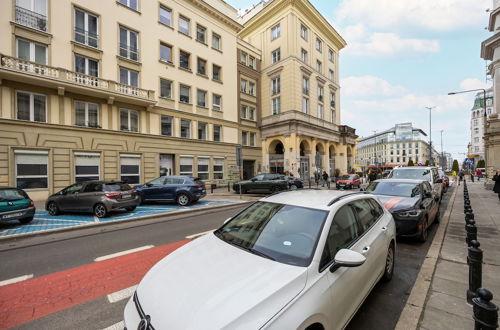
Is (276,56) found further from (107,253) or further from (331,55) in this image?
(107,253)

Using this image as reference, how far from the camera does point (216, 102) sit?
24.9 m

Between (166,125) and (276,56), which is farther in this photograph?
(276,56)

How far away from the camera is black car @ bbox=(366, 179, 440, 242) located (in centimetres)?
555

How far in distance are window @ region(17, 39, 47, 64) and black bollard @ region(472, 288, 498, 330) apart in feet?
68.2

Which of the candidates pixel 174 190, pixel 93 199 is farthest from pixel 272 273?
pixel 174 190

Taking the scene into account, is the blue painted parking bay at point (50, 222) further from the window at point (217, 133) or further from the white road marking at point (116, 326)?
the window at point (217, 133)

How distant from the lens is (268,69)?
1230 inches

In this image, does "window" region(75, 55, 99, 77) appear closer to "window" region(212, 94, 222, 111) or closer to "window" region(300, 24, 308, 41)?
"window" region(212, 94, 222, 111)

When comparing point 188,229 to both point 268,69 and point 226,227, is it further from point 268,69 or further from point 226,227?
point 268,69

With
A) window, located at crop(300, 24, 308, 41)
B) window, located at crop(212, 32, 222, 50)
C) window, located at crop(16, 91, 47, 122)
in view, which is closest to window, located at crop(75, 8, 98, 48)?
window, located at crop(16, 91, 47, 122)

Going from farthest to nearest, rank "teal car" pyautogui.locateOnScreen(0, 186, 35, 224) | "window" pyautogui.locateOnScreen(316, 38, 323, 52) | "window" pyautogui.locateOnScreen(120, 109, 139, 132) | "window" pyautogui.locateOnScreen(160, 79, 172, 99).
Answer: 1. "window" pyautogui.locateOnScreen(316, 38, 323, 52)
2. "window" pyautogui.locateOnScreen(160, 79, 172, 99)
3. "window" pyautogui.locateOnScreen(120, 109, 139, 132)
4. "teal car" pyautogui.locateOnScreen(0, 186, 35, 224)

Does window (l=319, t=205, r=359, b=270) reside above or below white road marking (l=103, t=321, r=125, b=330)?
above

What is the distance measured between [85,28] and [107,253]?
18.0 m

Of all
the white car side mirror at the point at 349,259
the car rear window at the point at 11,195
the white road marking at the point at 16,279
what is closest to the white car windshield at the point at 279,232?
the white car side mirror at the point at 349,259
